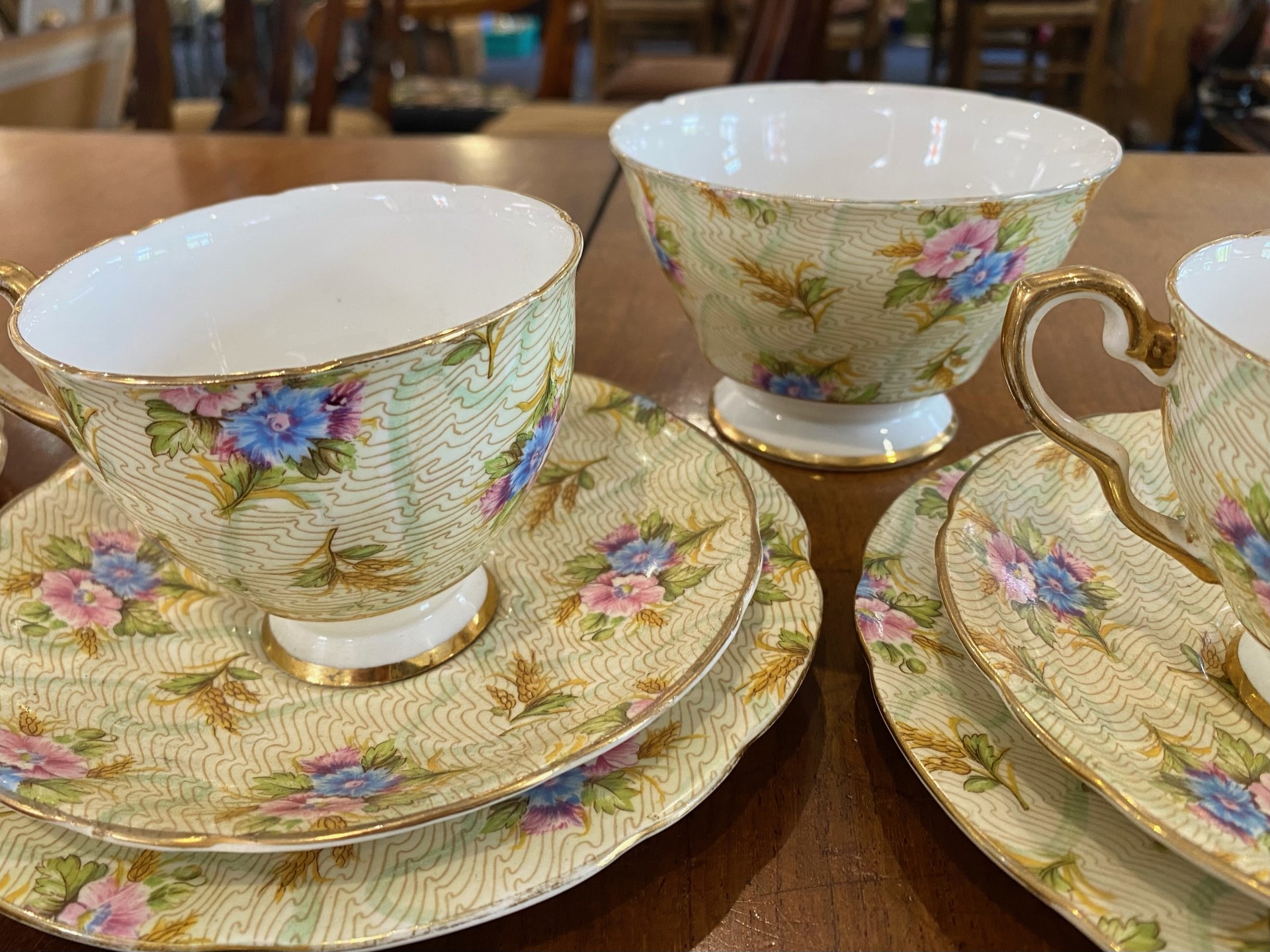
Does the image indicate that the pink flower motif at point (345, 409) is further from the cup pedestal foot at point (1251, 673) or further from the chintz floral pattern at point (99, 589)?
the cup pedestal foot at point (1251, 673)

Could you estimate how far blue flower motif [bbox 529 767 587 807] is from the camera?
299mm

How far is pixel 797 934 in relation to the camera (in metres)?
0.28

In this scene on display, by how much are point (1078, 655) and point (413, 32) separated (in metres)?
4.89

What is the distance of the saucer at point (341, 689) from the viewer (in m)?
0.28

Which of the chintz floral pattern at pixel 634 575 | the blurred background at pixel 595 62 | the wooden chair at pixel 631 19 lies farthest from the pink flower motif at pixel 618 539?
the wooden chair at pixel 631 19

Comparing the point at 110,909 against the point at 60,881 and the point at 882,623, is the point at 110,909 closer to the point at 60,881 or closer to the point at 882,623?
the point at 60,881

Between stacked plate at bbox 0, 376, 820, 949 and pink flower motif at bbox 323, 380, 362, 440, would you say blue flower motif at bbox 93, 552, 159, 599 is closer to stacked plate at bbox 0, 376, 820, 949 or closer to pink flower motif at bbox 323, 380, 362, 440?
stacked plate at bbox 0, 376, 820, 949

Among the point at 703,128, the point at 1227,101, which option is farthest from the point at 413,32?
the point at 703,128

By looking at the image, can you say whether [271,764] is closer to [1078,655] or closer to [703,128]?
[1078,655]

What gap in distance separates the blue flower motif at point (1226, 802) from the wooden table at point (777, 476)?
0.05 m

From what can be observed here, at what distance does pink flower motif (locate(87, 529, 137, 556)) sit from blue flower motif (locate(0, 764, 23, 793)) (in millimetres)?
148

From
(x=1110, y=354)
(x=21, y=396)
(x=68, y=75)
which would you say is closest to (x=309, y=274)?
(x=21, y=396)

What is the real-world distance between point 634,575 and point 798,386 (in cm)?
15

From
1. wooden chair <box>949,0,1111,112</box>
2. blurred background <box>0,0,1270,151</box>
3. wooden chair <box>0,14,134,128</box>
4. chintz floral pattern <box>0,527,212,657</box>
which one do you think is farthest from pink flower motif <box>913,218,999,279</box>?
wooden chair <box>949,0,1111,112</box>
